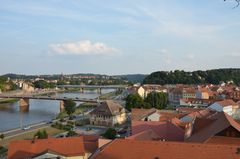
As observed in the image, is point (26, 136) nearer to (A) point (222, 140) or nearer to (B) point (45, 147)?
(B) point (45, 147)

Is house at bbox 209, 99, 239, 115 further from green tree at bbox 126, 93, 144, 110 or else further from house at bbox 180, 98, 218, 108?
house at bbox 180, 98, 218, 108

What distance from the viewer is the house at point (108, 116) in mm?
41719

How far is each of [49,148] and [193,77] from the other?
90.8 metres

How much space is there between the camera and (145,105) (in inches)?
1871

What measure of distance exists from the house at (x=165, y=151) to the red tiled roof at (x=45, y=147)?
4.50 m

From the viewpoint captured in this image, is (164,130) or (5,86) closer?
(164,130)

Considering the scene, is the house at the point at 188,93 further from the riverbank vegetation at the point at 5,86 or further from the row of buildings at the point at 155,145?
the riverbank vegetation at the point at 5,86

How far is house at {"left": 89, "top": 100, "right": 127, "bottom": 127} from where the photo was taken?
4172cm

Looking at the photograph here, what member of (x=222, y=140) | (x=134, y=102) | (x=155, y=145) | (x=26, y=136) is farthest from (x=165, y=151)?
(x=134, y=102)

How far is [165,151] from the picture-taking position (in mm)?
13094

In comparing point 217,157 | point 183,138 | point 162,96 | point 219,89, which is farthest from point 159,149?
point 219,89

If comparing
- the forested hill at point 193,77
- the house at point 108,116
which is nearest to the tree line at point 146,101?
the house at point 108,116

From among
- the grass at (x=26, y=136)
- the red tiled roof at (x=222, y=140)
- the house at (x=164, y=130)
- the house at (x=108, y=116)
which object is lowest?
the grass at (x=26, y=136)

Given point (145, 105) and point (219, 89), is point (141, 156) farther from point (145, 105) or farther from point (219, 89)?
point (219, 89)
